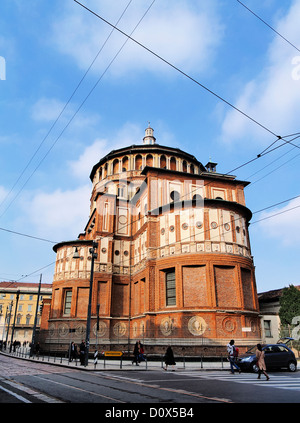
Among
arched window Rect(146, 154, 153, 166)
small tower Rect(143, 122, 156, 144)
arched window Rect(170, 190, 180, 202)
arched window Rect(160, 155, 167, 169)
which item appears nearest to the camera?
arched window Rect(170, 190, 180, 202)

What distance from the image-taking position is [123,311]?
34.0m

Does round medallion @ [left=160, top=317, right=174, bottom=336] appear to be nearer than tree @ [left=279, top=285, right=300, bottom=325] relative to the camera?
Yes

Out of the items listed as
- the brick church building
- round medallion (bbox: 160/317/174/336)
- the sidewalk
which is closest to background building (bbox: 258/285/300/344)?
the brick church building

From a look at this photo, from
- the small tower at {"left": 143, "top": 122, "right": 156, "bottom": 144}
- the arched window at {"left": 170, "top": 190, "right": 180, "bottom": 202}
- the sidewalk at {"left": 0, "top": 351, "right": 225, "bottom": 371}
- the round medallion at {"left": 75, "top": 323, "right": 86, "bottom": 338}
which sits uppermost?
the small tower at {"left": 143, "top": 122, "right": 156, "bottom": 144}

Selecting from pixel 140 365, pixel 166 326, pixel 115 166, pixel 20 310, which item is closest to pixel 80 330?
pixel 166 326

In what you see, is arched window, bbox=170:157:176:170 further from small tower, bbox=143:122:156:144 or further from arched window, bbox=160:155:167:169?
small tower, bbox=143:122:156:144

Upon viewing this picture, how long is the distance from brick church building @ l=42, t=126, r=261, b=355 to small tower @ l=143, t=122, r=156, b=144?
6810 millimetres

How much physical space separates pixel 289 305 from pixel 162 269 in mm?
13585

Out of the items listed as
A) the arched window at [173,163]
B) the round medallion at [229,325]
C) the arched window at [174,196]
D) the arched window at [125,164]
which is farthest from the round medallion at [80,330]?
the arched window at [173,163]

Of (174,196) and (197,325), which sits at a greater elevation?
(174,196)

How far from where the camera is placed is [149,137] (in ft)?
161

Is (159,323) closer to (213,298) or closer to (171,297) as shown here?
(171,297)

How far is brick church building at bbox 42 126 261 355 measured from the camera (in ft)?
83.6

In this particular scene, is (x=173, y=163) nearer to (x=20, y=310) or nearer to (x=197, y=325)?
(x=197, y=325)
